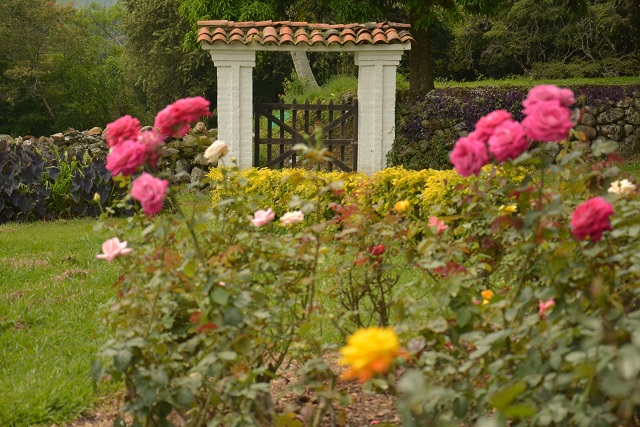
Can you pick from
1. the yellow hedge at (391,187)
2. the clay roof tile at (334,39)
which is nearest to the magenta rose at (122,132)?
the yellow hedge at (391,187)

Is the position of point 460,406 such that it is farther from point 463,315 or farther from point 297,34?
point 297,34

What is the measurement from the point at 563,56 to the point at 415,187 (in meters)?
18.2

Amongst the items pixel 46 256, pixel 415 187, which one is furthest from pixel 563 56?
pixel 46 256

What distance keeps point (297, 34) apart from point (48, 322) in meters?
7.01

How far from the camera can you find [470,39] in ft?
78.5

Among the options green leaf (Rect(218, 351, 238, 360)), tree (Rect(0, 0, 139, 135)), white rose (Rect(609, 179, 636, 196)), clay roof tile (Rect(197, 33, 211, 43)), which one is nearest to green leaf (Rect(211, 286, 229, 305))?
green leaf (Rect(218, 351, 238, 360))

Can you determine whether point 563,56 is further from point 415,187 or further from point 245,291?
point 245,291

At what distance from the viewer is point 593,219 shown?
193 cm

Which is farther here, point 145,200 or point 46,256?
point 46,256

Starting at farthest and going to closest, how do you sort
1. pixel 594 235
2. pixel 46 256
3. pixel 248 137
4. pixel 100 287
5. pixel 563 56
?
pixel 563 56 → pixel 248 137 → pixel 46 256 → pixel 100 287 → pixel 594 235

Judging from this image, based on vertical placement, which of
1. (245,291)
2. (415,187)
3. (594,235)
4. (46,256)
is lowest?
(46,256)

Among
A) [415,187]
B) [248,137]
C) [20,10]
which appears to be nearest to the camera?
[415,187]

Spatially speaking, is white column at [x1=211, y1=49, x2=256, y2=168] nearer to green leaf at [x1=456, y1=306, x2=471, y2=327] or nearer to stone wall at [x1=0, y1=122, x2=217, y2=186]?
stone wall at [x1=0, y1=122, x2=217, y2=186]

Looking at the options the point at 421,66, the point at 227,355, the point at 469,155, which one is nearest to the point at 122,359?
the point at 227,355
